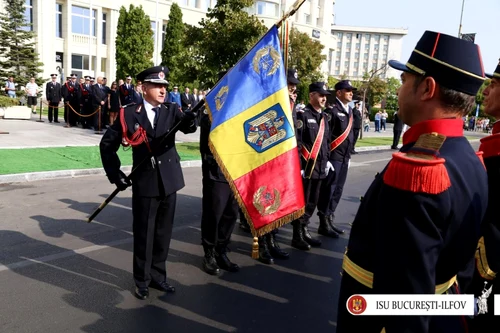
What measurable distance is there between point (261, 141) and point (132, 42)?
3280cm

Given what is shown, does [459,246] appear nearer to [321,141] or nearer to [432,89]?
[432,89]

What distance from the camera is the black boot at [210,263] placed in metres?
4.73

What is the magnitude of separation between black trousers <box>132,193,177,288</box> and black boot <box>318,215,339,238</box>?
9.30 ft

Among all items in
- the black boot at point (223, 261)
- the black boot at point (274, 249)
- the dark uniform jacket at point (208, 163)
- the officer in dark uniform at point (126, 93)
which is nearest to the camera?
the dark uniform jacket at point (208, 163)

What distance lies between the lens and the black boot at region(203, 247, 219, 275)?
4.73m

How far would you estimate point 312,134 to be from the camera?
18.8 ft

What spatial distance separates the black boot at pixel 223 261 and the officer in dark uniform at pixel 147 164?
0.94 metres

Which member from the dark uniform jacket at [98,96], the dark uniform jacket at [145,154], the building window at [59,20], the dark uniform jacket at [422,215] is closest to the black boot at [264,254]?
the dark uniform jacket at [145,154]

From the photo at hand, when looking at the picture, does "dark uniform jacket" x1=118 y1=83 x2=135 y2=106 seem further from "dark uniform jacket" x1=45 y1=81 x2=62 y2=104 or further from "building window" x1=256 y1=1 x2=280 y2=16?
"building window" x1=256 y1=1 x2=280 y2=16

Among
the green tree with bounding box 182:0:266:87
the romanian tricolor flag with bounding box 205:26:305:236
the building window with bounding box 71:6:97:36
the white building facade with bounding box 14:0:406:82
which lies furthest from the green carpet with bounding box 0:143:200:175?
the building window with bounding box 71:6:97:36

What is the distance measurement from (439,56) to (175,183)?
9.57 feet

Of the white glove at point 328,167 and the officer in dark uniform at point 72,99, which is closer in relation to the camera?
the white glove at point 328,167

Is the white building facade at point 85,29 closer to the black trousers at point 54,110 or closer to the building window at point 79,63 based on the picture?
the building window at point 79,63

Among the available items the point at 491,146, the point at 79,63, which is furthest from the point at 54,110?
the point at 79,63
